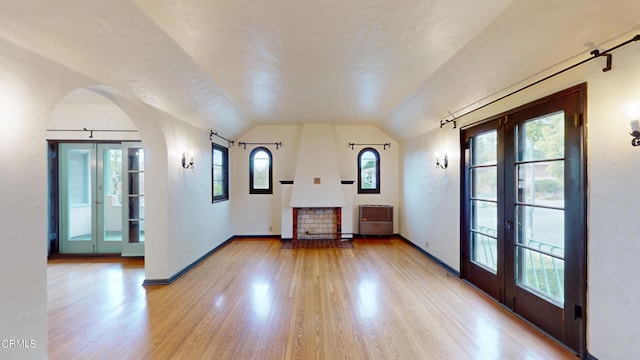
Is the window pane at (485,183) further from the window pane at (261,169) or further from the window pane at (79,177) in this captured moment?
the window pane at (79,177)

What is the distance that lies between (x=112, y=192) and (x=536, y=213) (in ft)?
20.7

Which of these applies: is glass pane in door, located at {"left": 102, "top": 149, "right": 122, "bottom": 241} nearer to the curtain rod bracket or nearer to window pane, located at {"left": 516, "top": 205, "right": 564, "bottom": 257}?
window pane, located at {"left": 516, "top": 205, "right": 564, "bottom": 257}

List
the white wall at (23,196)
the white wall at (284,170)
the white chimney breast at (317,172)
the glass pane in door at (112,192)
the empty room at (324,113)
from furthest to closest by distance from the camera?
the white wall at (284,170)
the white chimney breast at (317,172)
the glass pane in door at (112,192)
the empty room at (324,113)
the white wall at (23,196)

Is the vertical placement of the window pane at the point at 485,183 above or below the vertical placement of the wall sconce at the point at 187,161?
below

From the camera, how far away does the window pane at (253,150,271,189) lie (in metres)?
6.75

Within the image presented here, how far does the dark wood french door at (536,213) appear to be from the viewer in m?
2.19

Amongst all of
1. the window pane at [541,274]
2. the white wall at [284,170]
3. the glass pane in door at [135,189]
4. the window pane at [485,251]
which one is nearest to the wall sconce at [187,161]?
the glass pane in door at [135,189]

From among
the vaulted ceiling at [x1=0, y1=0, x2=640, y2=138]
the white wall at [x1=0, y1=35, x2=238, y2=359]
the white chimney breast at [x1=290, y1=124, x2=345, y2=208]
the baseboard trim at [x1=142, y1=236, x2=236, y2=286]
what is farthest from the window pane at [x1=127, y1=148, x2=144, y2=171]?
the white chimney breast at [x1=290, y1=124, x2=345, y2=208]

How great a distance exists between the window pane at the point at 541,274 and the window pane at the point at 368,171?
416 cm

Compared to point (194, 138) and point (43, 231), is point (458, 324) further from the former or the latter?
point (194, 138)

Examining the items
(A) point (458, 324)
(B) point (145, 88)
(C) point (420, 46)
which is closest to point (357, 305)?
(A) point (458, 324)

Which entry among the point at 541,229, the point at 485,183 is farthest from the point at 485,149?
the point at 541,229

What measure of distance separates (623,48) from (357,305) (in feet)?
10.2

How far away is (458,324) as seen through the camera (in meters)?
2.68
